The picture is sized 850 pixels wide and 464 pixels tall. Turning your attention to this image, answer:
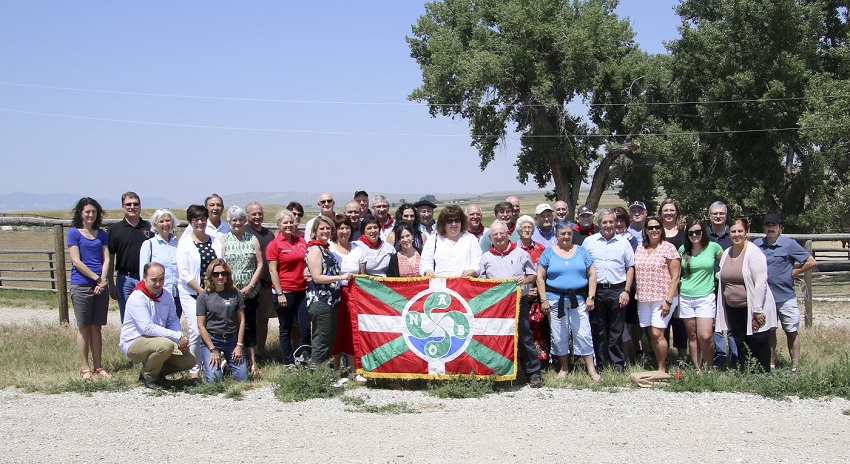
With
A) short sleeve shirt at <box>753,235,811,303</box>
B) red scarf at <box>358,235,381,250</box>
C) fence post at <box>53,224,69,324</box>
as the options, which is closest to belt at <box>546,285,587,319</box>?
red scarf at <box>358,235,381,250</box>

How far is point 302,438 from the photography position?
18.9 feet

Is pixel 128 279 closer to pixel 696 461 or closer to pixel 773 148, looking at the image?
pixel 696 461

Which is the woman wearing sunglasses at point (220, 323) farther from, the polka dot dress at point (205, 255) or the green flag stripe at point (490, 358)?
the green flag stripe at point (490, 358)

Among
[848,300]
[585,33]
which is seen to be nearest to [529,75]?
[585,33]

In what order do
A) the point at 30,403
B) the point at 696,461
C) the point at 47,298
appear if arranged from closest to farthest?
the point at 696,461
the point at 30,403
the point at 47,298

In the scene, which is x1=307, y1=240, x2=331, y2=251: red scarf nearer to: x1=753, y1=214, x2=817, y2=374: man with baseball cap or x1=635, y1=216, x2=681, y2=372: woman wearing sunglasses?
x1=635, y1=216, x2=681, y2=372: woman wearing sunglasses

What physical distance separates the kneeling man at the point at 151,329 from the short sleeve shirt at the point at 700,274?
17.8 ft

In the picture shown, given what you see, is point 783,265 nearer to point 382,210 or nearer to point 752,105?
point 382,210

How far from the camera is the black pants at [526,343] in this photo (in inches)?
298

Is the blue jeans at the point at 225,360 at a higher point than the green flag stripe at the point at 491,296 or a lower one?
lower

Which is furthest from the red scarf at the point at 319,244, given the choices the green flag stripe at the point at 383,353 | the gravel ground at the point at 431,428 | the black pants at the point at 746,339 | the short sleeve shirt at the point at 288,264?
the black pants at the point at 746,339

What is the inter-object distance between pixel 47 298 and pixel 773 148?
22.3m

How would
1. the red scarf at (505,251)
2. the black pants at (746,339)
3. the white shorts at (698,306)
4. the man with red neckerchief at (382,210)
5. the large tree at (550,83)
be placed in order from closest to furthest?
the black pants at (746,339) → the white shorts at (698,306) → the red scarf at (505,251) → the man with red neckerchief at (382,210) → the large tree at (550,83)

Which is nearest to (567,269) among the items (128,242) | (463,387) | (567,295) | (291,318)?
(567,295)
